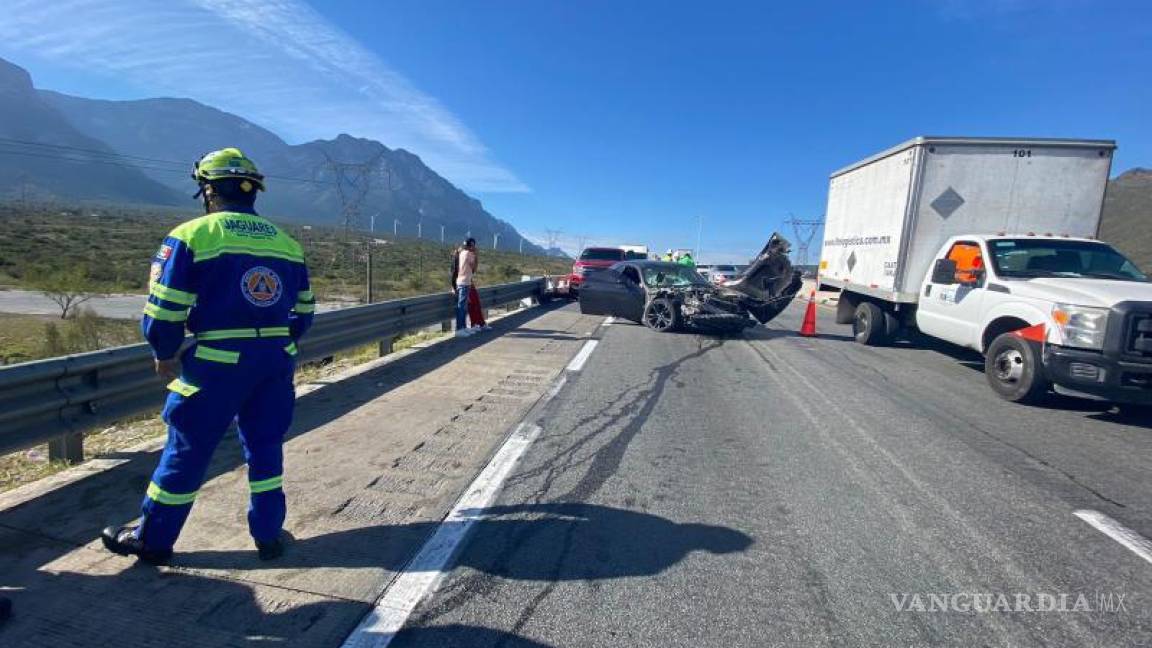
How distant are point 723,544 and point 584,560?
2.71 ft

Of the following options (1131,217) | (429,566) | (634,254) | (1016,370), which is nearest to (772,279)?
(1016,370)

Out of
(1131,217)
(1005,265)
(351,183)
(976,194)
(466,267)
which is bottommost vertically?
(466,267)

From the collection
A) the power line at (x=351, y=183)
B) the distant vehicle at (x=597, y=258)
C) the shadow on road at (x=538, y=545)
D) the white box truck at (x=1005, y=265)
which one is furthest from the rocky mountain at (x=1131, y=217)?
the shadow on road at (x=538, y=545)

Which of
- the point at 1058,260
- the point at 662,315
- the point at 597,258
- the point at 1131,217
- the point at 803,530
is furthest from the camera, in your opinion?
the point at 1131,217

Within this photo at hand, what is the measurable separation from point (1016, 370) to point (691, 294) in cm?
595

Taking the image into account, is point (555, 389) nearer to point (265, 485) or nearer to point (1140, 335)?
point (265, 485)

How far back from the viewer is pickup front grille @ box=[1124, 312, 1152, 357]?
18.8 feet

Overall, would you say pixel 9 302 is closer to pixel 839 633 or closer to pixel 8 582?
pixel 8 582

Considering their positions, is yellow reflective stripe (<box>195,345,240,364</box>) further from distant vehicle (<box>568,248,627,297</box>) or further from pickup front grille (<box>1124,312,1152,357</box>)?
distant vehicle (<box>568,248,627,297</box>)

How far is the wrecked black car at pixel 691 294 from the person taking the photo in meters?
11.8

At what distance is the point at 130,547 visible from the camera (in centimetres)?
284

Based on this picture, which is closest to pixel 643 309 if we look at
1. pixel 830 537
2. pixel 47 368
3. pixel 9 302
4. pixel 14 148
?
pixel 830 537

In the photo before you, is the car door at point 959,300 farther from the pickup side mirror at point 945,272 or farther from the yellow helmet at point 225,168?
the yellow helmet at point 225,168

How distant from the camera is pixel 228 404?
282 centimetres
